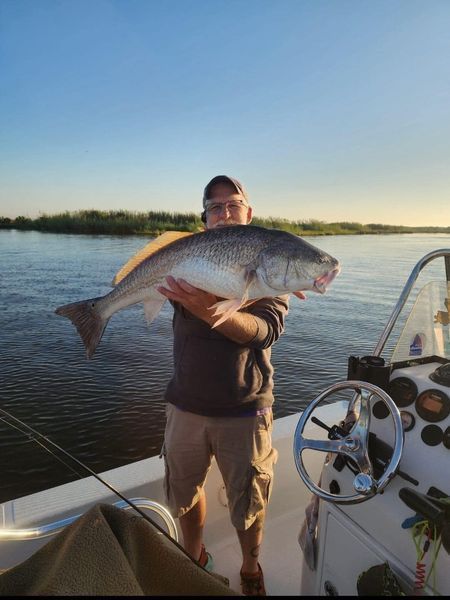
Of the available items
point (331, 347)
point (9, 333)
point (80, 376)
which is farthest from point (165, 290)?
point (9, 333)

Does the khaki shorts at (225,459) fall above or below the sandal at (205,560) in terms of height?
above

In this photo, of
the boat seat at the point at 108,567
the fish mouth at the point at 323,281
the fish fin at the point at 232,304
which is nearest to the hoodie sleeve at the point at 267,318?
the fish fin at the point at 232,304

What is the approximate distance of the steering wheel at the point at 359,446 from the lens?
1805 millimetres

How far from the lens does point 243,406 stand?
8.80ft

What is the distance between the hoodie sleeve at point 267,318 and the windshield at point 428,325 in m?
0.79

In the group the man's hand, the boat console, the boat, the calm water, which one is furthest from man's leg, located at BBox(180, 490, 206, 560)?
the calm water

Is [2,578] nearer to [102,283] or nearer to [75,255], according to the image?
[102,283]

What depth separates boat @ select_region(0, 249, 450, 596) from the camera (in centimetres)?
183

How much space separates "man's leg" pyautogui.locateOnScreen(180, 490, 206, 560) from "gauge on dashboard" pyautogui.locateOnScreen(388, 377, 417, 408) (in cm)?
149

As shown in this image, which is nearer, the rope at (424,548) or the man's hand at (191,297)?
the rope at (424,548)

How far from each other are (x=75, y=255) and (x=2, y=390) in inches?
798

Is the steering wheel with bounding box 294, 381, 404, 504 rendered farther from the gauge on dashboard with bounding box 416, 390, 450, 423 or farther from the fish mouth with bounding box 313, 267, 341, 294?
the fish mouth with bounding box 313, 267, 341, 294

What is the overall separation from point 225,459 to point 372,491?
3.79 feet

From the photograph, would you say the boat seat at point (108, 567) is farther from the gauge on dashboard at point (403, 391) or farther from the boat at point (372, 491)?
the gauge on dashboard at point (403, 391)
